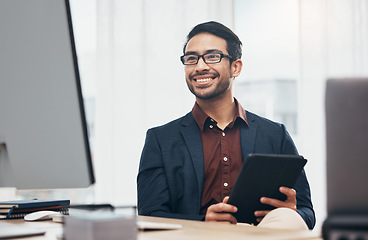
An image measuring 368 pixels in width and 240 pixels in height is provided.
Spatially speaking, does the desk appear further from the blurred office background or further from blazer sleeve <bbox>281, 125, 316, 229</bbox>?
the blurred office background

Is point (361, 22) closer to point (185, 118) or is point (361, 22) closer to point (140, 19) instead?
point (140, 19)

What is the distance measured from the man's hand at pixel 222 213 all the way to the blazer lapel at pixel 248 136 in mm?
392

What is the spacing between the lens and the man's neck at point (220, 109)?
1817 mm

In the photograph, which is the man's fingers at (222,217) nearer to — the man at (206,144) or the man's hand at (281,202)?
the man's hand at (281,202)

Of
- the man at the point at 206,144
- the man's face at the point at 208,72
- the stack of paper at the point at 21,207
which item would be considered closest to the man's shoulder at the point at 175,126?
the man at the point at 206,144

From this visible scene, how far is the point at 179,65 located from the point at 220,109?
0.91 meters

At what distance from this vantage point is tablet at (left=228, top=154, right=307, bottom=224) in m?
1.24

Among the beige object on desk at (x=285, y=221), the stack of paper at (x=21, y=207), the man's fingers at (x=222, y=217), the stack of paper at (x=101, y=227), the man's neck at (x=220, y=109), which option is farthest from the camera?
the man's neck at (x=220, y=109)

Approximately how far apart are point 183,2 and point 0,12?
2.05 m

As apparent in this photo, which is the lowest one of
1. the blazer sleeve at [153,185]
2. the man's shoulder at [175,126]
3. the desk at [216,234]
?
the desk at [216,234]

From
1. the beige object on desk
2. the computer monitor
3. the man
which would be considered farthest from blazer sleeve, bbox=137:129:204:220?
the computer monitor

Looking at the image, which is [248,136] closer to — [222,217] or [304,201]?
[304,201]

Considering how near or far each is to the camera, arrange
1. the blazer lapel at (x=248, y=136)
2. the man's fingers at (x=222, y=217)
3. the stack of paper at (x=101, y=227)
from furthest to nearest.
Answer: the blazer lapel at (x=248, y=136)
the man's fingers at (x=222, y=217)
the stack of paper at (x=101, y=227)

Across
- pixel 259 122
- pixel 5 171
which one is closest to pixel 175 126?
pixel 259 122
